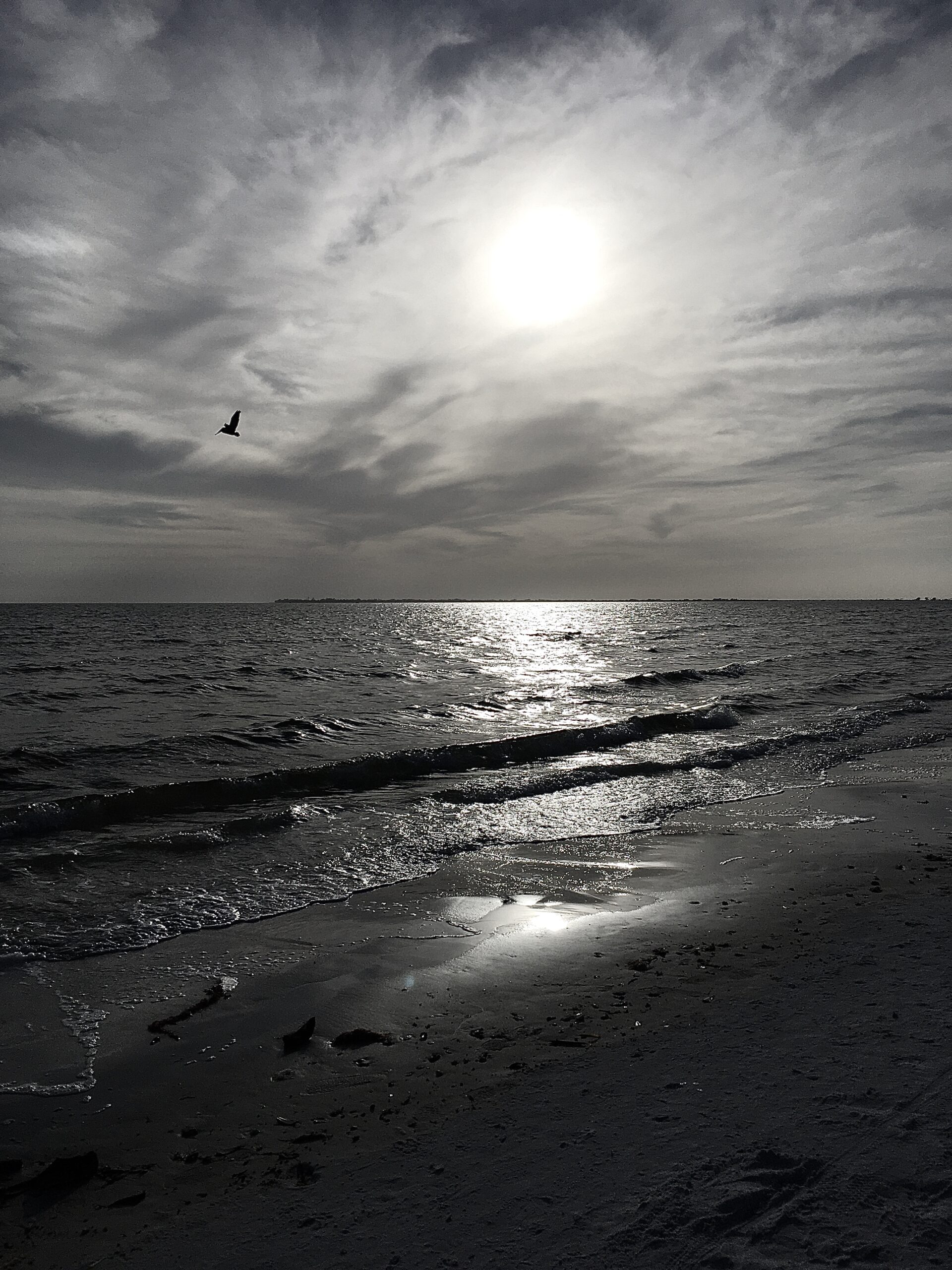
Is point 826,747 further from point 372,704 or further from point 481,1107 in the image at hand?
point 481,1107

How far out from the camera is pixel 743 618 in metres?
114

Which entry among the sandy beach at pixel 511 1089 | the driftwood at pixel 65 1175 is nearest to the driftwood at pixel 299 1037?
the sandy beach at pixel 511 1089

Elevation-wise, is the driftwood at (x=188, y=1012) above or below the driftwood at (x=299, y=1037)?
below

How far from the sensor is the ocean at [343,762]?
8109 millimetres

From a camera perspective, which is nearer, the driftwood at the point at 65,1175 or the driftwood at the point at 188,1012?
the driftwood at the point at 65,1175

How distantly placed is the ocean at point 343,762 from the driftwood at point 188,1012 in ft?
4.46

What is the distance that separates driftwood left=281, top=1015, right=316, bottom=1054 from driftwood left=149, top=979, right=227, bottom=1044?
0.74m

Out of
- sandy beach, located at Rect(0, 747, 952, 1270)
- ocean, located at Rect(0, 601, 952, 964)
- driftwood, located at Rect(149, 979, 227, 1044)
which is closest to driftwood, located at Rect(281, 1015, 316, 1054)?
sandy beach, located at Rect(0, 747, 952, 1270)

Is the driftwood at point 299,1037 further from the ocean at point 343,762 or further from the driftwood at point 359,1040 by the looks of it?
→ the ocean at point 343,762

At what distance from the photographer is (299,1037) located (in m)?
4.69

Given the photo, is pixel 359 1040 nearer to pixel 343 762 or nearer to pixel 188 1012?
pixel 188 1012

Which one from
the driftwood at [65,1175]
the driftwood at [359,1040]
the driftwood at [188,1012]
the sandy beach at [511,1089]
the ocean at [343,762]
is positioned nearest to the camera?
the sandy beach at [511,1089]

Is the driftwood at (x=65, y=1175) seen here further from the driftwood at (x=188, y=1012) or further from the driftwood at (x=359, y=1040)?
the driftwood at (x=359, y=1040)

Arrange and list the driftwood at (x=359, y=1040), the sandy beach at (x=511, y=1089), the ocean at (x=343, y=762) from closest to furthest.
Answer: the sandy beach at (x=511, y=1089), the driftwood at (x=359, y=1040), the ocean at (x=343, y=762)
